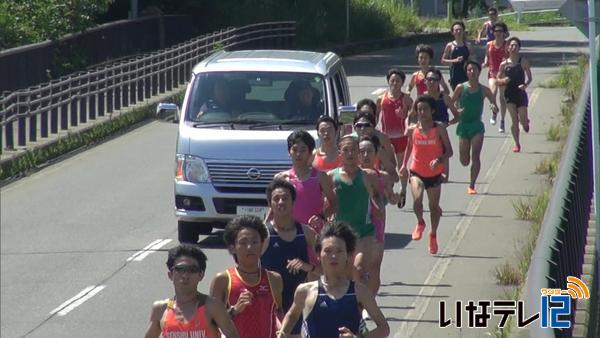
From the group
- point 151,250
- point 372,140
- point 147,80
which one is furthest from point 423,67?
point 147,80

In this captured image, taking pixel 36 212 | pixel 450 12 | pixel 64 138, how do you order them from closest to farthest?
1. pixel 36 212
2. pixel 64 138
3. pixel 450 12

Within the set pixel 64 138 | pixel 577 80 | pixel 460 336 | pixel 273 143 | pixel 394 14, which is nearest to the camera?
pixel 460 336

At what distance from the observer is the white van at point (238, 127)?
665 inches

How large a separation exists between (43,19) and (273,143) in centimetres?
2120

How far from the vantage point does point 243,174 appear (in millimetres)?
16969

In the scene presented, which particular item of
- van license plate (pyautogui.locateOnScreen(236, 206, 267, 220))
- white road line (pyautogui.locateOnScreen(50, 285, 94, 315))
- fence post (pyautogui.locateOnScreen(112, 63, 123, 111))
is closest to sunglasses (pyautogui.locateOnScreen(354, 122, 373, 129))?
van license plate (pyautogui.locateOnScreen(236, 206, 267, 220))

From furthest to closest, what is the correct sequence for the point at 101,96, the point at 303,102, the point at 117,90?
1. the point at 117,90
2. the point at 101,96
3. the point at 303,102

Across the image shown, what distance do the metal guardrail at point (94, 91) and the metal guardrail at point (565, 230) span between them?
1211cm

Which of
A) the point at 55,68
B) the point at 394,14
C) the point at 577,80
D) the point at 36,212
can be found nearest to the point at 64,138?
the point at 36,212

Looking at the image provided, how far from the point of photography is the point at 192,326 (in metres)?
8.61

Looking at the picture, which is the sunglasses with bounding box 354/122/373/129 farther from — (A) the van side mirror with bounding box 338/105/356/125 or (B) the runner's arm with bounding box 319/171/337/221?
(B) the runner's arm with bounding box 319/171/337/221

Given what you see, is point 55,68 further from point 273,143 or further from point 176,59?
point 273,143

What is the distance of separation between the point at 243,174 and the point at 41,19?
20936 mm

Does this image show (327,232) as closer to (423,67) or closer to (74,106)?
(423,67)
